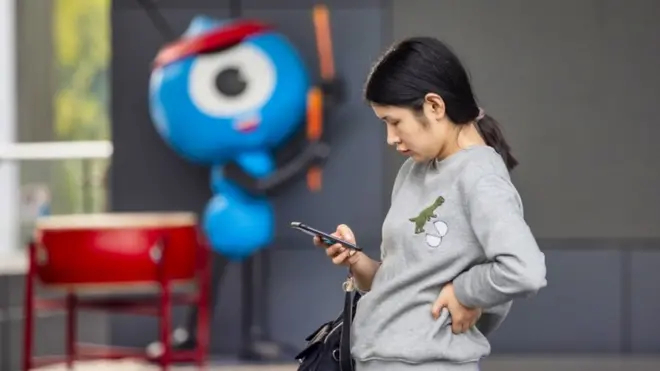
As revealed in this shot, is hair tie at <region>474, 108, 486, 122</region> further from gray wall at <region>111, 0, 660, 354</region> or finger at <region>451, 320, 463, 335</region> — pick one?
gray wall at <region>111, 0, 660, 354</region>

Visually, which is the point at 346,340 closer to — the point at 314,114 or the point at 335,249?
the point at 335,249

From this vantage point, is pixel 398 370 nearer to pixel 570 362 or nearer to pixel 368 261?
pixel 368 261

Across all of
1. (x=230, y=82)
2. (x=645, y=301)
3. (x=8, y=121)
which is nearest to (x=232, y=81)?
(x=230, y=82)

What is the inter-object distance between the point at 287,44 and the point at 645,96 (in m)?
1.48

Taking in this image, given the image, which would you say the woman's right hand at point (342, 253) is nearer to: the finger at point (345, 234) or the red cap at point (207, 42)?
the finger at point (345, 234)

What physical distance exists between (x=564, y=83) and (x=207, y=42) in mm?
1471

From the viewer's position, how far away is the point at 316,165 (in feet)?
17.5

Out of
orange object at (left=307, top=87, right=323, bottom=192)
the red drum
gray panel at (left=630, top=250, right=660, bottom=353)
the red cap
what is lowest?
gray panel at (left=630, top=250, right=660, bottom=353)

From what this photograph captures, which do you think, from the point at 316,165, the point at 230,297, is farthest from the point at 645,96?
the point at 230,297

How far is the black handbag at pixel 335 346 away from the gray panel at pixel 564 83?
3.19 metres

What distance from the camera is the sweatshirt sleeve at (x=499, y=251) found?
6.56ft

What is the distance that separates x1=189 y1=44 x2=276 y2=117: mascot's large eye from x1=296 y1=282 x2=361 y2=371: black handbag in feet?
9.05

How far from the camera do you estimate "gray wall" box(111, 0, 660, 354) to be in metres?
5.41

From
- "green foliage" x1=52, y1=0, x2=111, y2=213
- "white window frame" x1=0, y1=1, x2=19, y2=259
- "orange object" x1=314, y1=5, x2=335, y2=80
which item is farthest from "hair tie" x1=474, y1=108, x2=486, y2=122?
"white window frame" x1=0, y1=1, x2=19, y2=259
